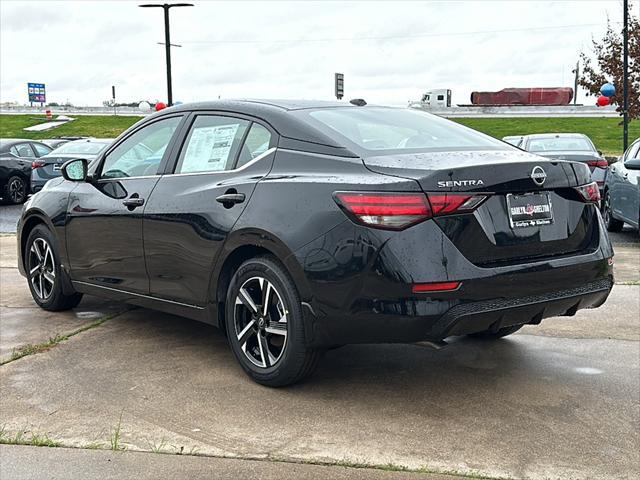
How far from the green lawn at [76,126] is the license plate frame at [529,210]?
143ft

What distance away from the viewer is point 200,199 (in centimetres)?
484

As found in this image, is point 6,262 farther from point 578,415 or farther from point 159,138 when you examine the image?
point 578,415

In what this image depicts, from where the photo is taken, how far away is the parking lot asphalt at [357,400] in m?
3.65

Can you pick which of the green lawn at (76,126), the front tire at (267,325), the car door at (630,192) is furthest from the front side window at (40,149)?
the green lawn at (76,126)

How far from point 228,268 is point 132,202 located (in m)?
1.00

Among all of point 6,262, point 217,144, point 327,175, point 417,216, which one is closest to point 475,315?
point 417,216

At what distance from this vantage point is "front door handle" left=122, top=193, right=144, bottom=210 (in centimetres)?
532

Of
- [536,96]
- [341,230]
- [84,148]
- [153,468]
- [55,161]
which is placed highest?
[536,96]

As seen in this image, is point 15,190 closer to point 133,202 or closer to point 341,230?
point 133,202

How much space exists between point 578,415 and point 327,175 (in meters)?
1.68

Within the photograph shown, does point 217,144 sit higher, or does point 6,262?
point 217,144

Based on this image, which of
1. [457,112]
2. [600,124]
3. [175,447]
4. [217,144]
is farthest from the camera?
[457,112]

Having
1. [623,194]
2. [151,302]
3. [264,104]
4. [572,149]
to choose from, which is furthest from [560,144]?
[151,302]

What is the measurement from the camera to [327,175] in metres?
4.23
